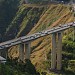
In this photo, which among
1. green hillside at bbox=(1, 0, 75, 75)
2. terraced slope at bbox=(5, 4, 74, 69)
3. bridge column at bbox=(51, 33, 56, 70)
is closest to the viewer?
bridge column at bbox=(51, 33, 56, 70)

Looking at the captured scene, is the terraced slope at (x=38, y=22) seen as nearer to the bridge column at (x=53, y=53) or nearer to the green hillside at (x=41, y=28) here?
the green hillside at (x=41, y=28)

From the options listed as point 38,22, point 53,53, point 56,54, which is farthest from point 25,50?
point 38,22

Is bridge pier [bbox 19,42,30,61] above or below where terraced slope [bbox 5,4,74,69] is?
below

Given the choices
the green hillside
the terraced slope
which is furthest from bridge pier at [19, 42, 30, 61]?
the terraced slope

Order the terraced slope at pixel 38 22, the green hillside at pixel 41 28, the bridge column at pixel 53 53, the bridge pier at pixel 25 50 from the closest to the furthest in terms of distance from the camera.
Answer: the bridge pier at pixel 25 50, the bridge column at pixel 53 53, the green hillside at pixel 41 28, the terraced slope at pixel 38 22

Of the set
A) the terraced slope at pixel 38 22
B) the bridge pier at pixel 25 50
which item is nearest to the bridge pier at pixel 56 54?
the terraced slope at pixel 38 22

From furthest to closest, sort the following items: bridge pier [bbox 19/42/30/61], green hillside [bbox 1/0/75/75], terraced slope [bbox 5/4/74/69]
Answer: terraced slope [bbox 5/4/74/69] → green hillside [bbox 1/0/75/75] → bridge pier [bbox 19/42/30/61]

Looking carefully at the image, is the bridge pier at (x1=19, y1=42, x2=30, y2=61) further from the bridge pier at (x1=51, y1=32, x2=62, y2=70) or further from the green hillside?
the bridge pier at (x1=51, y1=32, x2=62, y2=70)

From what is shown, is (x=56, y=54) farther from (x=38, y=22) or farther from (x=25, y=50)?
(x=38, y=22)

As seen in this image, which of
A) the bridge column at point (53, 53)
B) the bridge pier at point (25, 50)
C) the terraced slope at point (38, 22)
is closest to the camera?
the bridge pier at point (25, 50)
